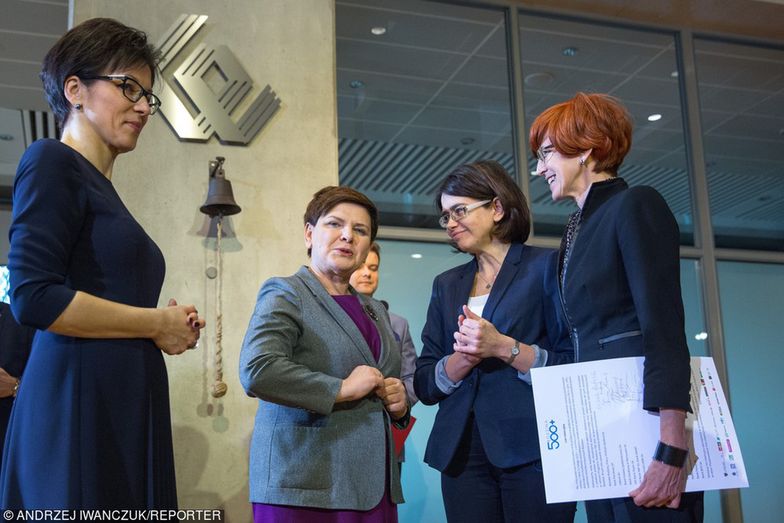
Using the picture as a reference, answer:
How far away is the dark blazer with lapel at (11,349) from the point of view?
10.5ft

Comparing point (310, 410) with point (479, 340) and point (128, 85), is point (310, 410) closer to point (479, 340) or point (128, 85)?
point (479, 340)

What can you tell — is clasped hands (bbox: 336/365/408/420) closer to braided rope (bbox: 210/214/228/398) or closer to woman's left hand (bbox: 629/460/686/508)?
woman's left hand (bbox: 629/460/686/508)

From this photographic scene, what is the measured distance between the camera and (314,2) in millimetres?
4316

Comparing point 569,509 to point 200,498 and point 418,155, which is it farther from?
point 418,155

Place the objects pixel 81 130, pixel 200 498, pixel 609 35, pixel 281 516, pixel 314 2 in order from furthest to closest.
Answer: pixel 609 35, pixel 314 2, pixel 200 498, pixel 281 516, pixel 81 130

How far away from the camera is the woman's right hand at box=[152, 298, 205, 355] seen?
5.37ft

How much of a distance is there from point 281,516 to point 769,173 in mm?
5264

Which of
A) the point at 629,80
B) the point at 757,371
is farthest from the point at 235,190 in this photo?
the point at 757,371

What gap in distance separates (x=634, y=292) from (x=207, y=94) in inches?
109

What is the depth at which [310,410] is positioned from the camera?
2043 mm

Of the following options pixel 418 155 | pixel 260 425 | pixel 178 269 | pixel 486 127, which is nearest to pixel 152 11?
pixel 178 269

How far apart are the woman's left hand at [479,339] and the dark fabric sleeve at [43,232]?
1166 millimetres

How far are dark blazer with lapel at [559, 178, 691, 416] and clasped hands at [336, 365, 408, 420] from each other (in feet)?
1.66

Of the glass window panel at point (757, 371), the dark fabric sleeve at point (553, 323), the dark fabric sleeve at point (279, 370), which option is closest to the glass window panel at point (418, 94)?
the glass window panel at point (757, 371)
